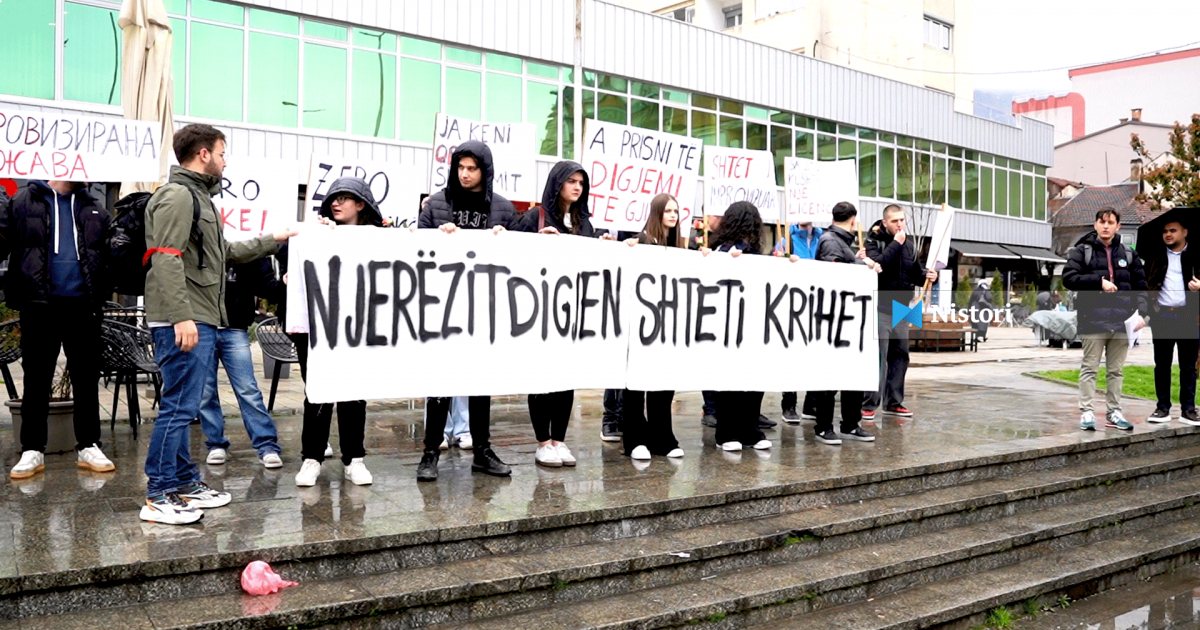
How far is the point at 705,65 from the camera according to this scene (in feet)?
95.5

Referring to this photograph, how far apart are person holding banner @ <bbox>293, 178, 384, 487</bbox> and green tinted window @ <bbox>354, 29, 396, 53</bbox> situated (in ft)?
57.1

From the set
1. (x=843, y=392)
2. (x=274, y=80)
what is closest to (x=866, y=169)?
(x=274, y=80)

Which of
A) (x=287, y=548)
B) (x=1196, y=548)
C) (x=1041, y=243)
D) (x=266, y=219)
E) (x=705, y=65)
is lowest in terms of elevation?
(x=1196, y=548)

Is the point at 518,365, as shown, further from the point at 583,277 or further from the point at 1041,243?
the point at 1041,243

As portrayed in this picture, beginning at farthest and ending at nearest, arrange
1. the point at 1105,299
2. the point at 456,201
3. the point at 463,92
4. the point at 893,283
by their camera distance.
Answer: the point at 463,92 < the point at 893,283 < the point at 1105,299 < the point at 456,201

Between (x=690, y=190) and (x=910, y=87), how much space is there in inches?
1232

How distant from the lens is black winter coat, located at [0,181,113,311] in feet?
18.8

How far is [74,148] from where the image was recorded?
20.6 feet

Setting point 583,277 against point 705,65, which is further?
point 705,65

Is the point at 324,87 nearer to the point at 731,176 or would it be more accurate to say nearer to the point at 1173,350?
the point at 731,176

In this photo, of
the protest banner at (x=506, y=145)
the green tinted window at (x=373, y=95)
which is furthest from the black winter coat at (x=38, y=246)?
the green tinted window at (x=373, y=95)

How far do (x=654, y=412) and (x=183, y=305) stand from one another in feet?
10.9

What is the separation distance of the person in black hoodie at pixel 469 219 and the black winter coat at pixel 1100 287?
536 cm

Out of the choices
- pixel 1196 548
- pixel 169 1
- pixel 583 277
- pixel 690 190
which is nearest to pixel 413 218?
pixel 690 190
